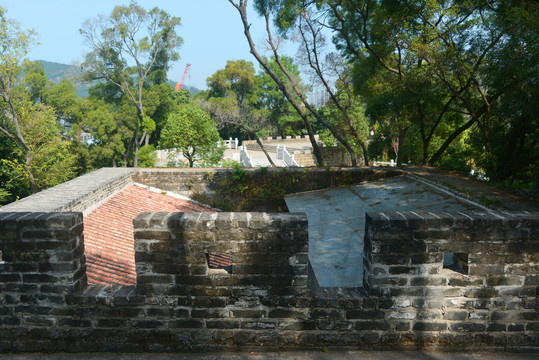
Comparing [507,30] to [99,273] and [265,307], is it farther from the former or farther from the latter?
[99,273]

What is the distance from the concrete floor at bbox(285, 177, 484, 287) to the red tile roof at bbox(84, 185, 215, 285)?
258cm

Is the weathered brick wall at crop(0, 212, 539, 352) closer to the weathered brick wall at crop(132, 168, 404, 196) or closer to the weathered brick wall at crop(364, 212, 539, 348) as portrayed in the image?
the weathered brick wall at crop(364, 212, 539, 348)

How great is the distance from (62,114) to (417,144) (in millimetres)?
24492

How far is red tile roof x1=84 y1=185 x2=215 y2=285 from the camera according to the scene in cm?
483

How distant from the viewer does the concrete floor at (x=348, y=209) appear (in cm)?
449

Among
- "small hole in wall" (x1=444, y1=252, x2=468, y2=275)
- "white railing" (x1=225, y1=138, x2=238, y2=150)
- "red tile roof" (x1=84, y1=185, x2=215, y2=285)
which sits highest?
"white railing" (x1=225, y1=138, x2=238, y2=150)

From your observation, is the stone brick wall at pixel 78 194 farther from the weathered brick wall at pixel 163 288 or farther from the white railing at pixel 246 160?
the white railing at pixel 246 160

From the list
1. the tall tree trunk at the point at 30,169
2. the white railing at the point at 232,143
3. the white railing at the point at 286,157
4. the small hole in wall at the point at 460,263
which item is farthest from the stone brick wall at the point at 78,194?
the white railing at the point at 232,143

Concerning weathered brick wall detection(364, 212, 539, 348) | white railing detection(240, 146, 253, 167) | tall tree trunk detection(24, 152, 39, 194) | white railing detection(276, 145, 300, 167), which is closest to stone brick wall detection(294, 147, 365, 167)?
white railing detection(276, 145, 300, 167)

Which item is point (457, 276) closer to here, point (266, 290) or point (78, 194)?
point (266, 290)

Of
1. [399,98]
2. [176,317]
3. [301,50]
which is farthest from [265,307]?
[301,50]

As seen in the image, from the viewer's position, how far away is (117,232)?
6.39 metres

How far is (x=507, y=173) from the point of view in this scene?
9.69 metres

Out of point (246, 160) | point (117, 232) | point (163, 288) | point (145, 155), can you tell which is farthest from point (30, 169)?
point (163, 288)
